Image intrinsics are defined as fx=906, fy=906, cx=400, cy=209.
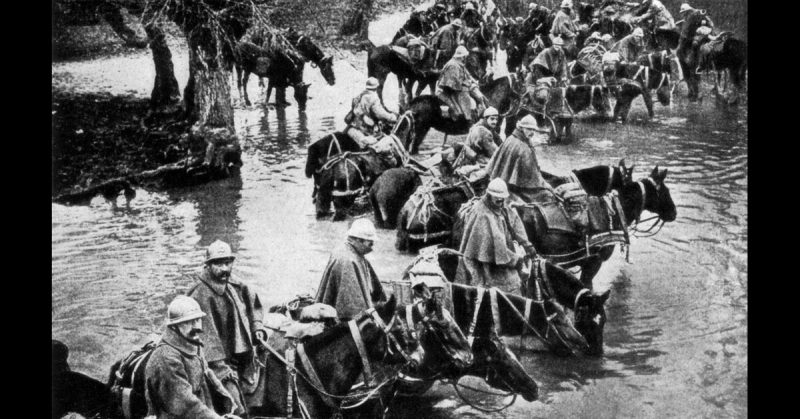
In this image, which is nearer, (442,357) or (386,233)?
(442,357)

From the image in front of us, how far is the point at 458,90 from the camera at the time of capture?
1581 centimetres

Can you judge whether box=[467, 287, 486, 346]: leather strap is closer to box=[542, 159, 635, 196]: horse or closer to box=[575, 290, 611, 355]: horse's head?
box=[575, 290, 611, 355]: horse's head

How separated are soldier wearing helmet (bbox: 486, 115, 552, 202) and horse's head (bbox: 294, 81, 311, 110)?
8.51 meters

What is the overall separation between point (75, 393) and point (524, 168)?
224 inches

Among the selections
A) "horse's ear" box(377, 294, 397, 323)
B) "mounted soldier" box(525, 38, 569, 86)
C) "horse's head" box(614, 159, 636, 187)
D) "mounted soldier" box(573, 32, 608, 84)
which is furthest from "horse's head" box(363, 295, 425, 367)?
"mounted soldier" box(525, 38, 569, 86)

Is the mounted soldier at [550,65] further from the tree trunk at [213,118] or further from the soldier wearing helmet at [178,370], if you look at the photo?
the soldier wearing helmet at [178,370]

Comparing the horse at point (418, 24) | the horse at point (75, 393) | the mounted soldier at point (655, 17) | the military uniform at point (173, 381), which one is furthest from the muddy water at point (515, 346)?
the mounted soldier at point (655, 17)

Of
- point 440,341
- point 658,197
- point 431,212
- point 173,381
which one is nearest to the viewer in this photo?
point 173,381

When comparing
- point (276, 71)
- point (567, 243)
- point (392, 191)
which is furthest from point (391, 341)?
point (276, 71)

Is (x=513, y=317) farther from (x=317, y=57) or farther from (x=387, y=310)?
(x=317, y=57)

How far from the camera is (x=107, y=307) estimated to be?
10094 mm
